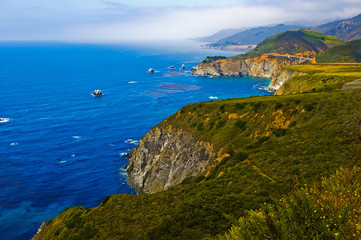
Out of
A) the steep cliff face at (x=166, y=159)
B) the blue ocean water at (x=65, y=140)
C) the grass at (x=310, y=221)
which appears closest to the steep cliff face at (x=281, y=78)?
the blue ocean water at (x=65, y=140)

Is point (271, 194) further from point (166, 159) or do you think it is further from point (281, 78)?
point (281, 78)

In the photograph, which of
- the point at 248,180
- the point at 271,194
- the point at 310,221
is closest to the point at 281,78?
the point at 248,180

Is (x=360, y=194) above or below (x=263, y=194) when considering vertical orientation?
above

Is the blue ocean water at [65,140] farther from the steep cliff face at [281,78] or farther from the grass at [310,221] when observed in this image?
the grass at [310,221]

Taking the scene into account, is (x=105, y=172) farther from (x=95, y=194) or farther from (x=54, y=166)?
(x=54, y=166)

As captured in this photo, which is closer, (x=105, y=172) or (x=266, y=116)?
(x=266, y=116)

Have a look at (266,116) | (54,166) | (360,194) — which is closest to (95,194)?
(54,166)
